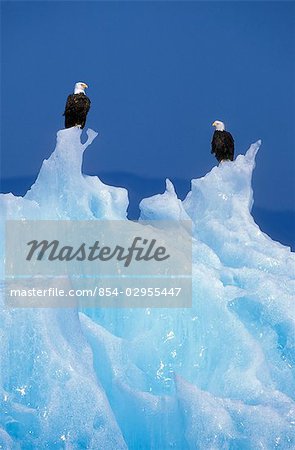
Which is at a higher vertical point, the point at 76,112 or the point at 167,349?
the point at 76,112

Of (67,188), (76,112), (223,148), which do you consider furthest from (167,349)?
(223,148)

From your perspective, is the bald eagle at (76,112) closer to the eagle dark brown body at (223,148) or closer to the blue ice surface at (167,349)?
the blue ice surface at (167,349)

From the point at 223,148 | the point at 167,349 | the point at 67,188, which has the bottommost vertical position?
the point at 167,349

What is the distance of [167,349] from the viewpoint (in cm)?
431

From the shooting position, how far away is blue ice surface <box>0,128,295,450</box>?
3.45 metres

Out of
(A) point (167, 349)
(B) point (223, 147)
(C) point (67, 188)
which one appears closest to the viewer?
(A) point (167, 349)

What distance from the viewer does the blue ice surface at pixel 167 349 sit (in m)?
3.45

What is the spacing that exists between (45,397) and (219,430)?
0.79 meters

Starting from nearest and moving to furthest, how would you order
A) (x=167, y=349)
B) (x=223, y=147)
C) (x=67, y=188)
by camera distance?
(x=167, y=349) < (x=67, y=188) < (x=223, y=147)

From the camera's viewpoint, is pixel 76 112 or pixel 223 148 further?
pixel 223 148

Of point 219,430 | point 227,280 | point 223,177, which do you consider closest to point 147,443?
point 219,430

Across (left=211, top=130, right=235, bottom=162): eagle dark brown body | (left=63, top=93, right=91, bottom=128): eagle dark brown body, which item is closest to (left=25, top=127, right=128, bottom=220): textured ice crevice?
(left=63, top=93, right=91, bottom=128): eagle dark brown body

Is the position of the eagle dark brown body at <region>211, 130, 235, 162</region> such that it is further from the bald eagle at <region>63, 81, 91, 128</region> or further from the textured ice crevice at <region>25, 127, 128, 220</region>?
the textured ice crevice at <region>25, 127, 128, 220</region>

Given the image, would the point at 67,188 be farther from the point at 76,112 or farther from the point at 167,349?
the point at 167,349
